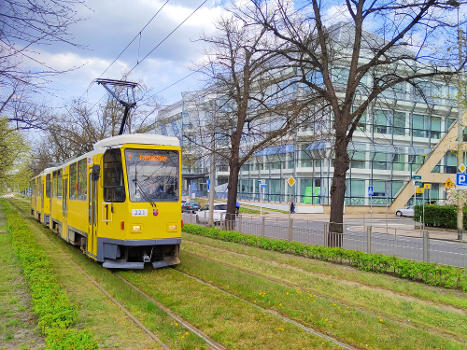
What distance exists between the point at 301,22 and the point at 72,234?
10305mm

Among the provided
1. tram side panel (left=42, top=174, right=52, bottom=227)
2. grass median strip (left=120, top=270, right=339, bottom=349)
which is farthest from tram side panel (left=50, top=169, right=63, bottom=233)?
grass median strip (left=120, top=270, right=339, bottom=349)

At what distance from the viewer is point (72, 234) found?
48.9 ft

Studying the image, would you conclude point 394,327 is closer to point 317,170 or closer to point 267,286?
point 267,286

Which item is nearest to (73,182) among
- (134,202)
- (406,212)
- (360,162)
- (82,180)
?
(82,180)

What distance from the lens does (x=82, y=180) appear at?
43.2 ft

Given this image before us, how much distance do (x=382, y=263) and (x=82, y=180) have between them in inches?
346

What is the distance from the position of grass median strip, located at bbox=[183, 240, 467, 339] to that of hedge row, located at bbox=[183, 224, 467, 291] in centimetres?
169

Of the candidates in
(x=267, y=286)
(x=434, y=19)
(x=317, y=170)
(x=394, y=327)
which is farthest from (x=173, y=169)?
(x=317, y=170)

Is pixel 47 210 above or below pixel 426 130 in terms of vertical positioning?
below

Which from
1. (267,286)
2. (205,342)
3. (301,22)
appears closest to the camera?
(205,342)

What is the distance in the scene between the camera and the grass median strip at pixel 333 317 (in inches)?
240

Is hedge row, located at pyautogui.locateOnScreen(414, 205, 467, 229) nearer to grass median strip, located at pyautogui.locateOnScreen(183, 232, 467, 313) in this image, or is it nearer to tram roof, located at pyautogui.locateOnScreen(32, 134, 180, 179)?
grass median strip, located at pyautogui.locateOnScreen(183, 232, 467, 313)

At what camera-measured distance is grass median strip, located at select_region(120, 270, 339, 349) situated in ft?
19.7

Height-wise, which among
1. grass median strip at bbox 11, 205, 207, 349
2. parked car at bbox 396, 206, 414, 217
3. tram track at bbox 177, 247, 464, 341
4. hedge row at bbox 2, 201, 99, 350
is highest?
hedge row at bbox 2, 201, 99, 350
